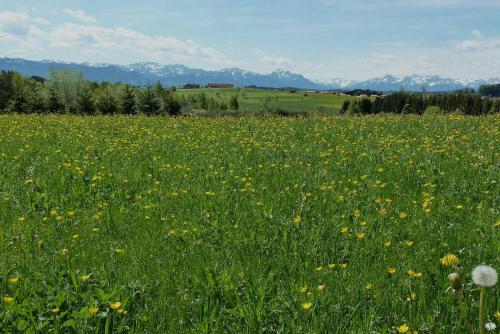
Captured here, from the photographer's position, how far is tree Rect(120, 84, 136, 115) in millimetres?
44625

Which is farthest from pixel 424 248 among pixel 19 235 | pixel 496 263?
pixel 19 235

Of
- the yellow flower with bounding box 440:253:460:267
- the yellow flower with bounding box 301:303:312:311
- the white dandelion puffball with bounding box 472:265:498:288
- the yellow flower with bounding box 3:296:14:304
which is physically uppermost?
the white dandelion puffball with bounding box 472:265:498:288

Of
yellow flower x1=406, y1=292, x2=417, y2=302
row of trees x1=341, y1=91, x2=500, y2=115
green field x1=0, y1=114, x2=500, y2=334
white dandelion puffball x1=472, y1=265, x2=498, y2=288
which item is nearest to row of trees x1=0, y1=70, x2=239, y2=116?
row of trees x1=341, y1=91, x2=500, y2=115

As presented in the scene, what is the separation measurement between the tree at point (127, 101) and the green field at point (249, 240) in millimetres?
36559

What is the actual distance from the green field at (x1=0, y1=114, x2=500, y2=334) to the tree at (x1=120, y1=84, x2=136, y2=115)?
36559 millimetres

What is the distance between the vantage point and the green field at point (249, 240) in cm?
340

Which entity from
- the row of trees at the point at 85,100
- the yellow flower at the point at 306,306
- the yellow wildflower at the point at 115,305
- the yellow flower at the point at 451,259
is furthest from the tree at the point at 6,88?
the yellow flower at the point at 451,259

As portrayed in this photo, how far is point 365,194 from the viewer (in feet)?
20.4

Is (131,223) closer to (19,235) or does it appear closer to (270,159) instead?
(19,235)

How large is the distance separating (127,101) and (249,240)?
42397 millimetres

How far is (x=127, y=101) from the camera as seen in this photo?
44688 mm

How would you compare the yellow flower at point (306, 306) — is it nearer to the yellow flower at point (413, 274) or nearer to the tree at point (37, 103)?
the yellow flower at point (413, 274)

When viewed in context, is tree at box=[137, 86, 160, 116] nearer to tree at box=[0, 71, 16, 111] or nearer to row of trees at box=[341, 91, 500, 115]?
tree at box=[0, 71, 16, 111]

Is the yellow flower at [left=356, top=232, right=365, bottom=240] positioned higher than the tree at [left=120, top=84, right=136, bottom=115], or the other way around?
the tree at [left=120, top=84, right=136, bottom=115]
